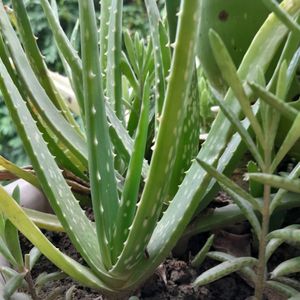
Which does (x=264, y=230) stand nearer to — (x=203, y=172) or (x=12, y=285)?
(x=203, y=172)

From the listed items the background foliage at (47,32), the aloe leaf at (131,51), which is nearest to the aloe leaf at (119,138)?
the aloe leaf at (131,51)

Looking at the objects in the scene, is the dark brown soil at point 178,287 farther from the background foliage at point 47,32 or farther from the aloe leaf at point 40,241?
the background foliage at point 47,32

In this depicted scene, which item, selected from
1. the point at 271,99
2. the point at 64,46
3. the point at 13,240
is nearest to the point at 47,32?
the point at 64,46

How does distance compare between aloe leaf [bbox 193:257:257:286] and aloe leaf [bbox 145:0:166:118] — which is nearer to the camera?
aloe leaf [bbox 193:257:257:286]

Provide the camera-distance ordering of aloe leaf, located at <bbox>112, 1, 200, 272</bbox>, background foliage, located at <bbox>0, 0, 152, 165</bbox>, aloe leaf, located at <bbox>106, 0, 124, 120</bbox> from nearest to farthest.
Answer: aloe leaf, located at <bbox>112, 1, 200, 272</bbox>, aloe leaf, located at <bbox>106, 0, 124, 120</bbox>, background foliage, located at <bbox>0, 0, 152, 165</bbox>

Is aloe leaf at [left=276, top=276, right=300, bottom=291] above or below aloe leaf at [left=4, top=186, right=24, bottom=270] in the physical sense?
below

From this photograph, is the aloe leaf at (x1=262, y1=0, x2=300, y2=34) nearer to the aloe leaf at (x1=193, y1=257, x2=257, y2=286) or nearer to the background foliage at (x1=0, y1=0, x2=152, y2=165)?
the aloe leaf at (x1=193, y1=257, x2=257, y2=286)

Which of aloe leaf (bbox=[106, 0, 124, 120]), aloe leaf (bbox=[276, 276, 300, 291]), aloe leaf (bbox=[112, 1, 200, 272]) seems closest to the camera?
aloe leaf (bbox=[112, 1, 200, 272])

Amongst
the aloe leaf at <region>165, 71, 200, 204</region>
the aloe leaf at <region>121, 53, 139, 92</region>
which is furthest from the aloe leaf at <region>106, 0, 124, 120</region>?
the aloe leaf at <region>165, 71, 200, 204</region>
